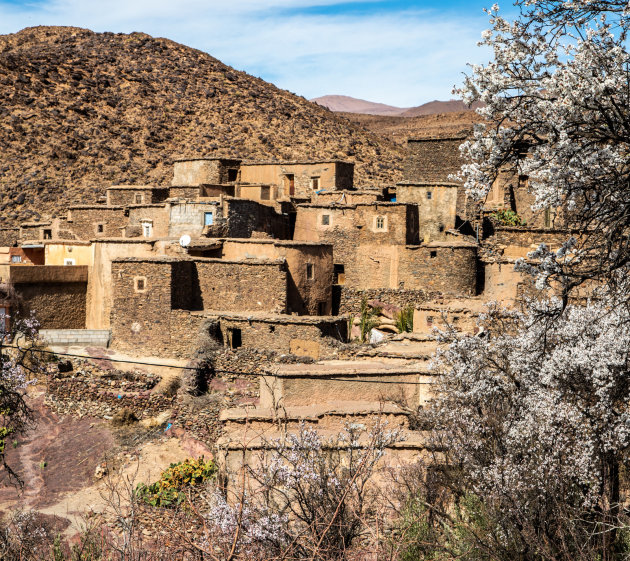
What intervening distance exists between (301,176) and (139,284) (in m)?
12.5

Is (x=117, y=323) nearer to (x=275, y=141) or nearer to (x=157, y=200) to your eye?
(x=157, y=200)

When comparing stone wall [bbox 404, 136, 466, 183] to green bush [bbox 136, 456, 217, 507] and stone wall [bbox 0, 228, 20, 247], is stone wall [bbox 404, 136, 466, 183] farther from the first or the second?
green bush [bbox 136, 456, 217, 507]

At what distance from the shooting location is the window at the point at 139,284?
2117 cm

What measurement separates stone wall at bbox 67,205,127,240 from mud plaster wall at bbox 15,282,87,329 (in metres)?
4.94

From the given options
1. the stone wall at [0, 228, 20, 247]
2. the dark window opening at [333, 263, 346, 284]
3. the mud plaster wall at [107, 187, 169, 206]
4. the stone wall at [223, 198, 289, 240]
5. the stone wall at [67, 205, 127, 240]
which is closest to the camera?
the stone wall at [223, 198, 289, 240]

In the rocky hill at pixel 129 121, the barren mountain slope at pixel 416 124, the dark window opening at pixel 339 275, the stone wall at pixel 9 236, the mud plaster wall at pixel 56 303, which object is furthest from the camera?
the barren mountain slope at pixel 416 124

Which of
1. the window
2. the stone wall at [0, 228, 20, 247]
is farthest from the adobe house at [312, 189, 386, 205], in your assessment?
the stone wall at [0, 228, 20, 247]

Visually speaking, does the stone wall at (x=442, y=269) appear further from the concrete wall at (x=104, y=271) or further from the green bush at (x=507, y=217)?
the concrete wall at (x=104, y=271)

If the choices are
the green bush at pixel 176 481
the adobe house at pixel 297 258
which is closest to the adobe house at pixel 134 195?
the adobe house at pixel 297 258

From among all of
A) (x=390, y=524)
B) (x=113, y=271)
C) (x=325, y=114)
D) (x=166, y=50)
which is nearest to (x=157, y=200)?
(x=113, y=271)

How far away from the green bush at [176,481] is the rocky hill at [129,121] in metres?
29.5

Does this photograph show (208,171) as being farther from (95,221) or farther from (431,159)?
(431,159)

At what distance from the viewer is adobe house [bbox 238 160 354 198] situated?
31531 millimetres

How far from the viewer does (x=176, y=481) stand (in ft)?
49.2
